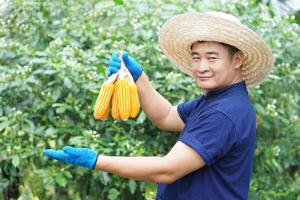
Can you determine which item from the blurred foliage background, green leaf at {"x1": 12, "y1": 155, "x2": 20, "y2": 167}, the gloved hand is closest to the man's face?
the gloved hand

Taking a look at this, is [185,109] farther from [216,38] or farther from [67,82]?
[67,82]

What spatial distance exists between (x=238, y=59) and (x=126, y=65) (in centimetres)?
53

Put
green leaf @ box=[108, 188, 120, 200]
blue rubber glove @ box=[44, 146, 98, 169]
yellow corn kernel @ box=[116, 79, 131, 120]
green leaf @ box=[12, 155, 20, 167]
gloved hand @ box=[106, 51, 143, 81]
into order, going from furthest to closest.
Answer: green leaf @ box=[108, 188, 120, 200]
green leaf @ box=[12, 155, 20, 167]
gloved hand @ box=[106, 51, 143, 81]
yellow corn kernel @ box=[116, 79, 131, 120]
blue rubber glove @ box=[44, 146, 98, 169]

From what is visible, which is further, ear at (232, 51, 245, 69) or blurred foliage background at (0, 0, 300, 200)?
blurred foliage background at (0, 0, 300, 200)

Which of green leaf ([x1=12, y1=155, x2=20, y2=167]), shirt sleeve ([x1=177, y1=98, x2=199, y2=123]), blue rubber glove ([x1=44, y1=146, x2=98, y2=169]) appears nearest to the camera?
blue rubber glove ([x1=44, y1=146, x2=98, y2=169])

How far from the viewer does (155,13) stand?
4.38m

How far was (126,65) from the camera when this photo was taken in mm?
3117

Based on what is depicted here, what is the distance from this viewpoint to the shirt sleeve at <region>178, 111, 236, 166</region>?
261 cm

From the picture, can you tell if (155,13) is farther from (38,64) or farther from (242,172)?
(242,172)

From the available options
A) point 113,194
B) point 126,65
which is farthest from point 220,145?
point 113,194

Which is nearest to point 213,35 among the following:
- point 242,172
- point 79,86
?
point 242,172

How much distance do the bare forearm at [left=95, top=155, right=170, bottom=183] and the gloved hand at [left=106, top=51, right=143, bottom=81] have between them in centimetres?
52

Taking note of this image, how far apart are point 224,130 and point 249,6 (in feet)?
6.58

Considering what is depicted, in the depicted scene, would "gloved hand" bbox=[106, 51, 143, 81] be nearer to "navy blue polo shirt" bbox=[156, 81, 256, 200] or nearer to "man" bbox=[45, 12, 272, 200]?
"man" bbox=[45, 12, 272, 200]
